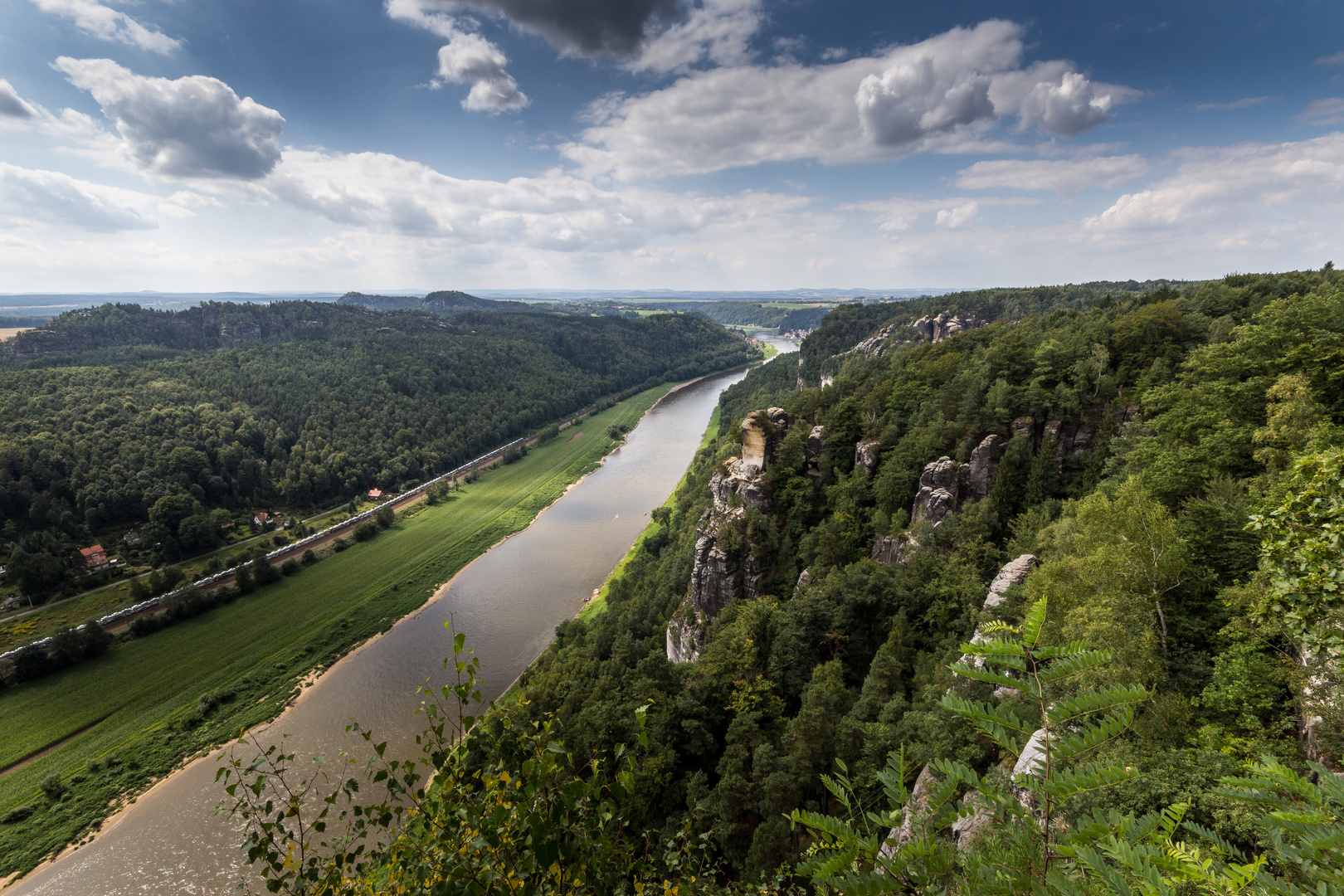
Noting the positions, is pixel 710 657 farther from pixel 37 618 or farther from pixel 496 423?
pixel 496 423

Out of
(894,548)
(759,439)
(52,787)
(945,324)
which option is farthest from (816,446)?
(945,324)

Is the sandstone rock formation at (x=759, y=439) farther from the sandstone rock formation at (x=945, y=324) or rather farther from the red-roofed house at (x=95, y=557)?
the red-roofed house at (x=95, y=557)

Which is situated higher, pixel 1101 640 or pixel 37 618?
pixel 1101 640

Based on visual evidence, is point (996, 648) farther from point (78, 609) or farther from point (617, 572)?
point (78, 609)

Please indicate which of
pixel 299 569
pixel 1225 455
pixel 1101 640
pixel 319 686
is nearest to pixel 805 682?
pixel 1101 640

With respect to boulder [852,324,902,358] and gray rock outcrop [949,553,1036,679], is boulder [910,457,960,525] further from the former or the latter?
boulder [852,324,902,358]

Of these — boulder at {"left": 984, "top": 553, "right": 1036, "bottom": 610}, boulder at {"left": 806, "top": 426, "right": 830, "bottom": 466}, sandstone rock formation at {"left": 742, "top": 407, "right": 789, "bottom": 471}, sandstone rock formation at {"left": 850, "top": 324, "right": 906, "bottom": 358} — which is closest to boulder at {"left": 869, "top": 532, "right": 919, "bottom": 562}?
boulder at {"left": 984, "top": 553, "right": 1036, "bottom": 610}

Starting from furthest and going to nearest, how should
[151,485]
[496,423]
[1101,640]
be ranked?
1. [496,423]
2. [151,485]
3. [1101,640]
